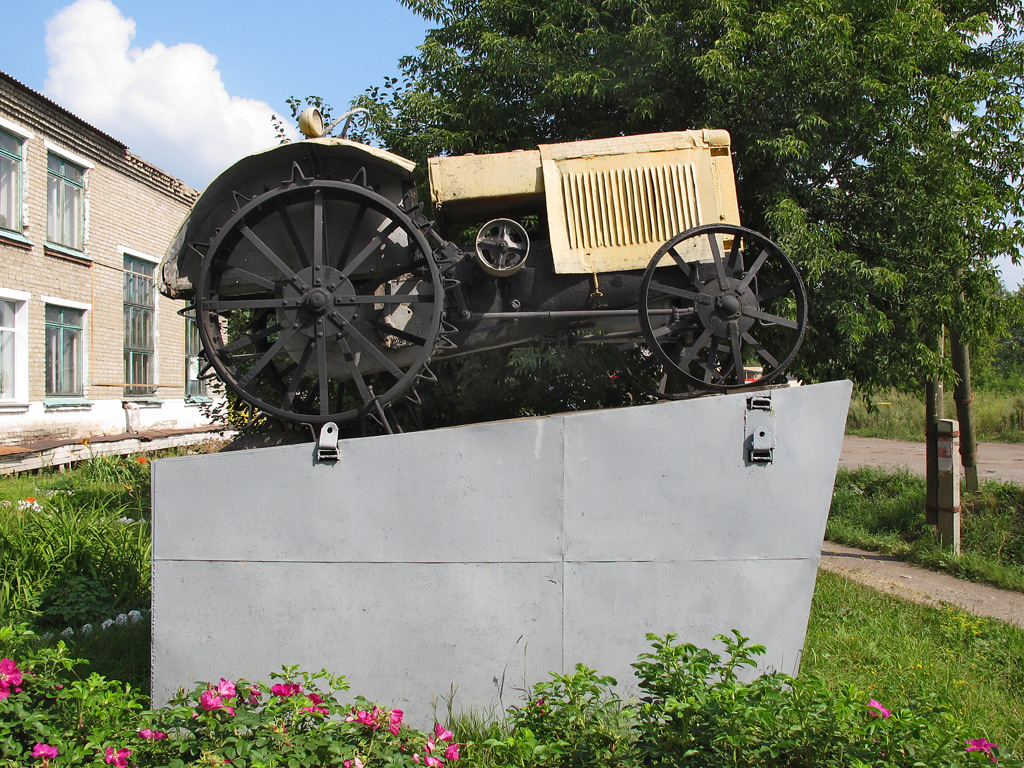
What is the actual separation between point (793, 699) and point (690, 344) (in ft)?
5.97

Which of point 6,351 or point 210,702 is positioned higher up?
point 6,351

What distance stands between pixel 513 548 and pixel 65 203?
1465 centimetres

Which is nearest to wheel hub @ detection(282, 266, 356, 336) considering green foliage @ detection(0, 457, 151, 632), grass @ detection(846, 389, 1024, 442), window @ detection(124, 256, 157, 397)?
green foliage @ detection(0, 457, 151, 632)

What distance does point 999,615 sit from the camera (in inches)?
223

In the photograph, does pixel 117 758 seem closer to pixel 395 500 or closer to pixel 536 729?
pixel 395 500

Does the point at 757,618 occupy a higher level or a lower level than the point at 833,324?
lower

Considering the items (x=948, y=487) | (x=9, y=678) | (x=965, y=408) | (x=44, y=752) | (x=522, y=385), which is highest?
(x=522, y=385)

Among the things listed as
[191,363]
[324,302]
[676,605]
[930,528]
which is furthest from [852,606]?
[191,363]

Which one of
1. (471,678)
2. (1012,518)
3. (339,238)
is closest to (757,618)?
(471,678)

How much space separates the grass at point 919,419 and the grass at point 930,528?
8359 mm

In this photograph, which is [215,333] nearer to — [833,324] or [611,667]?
[611,667]

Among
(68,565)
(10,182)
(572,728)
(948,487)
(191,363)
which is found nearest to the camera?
(572,728)

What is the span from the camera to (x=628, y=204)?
12.6ft

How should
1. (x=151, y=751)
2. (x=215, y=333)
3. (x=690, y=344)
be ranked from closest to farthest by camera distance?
(x=151, y=751) < (x=215, y=333) < (x=690, y=344)
